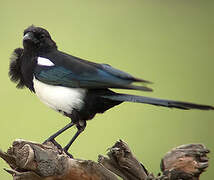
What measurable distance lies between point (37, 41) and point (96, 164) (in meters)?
0.69

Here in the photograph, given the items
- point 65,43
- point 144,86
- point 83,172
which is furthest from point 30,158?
point 65,43

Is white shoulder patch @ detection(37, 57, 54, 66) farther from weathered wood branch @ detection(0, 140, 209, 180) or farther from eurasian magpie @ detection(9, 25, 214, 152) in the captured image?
weathered wood branch @ detection(0, 140, 209, 180)

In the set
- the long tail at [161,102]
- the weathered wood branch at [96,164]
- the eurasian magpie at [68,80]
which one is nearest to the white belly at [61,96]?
the eurasian magpie at [68,80]

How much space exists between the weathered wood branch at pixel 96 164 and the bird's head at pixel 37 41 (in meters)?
0.59

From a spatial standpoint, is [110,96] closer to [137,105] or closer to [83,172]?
[83,172]

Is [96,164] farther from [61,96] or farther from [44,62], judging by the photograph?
[44,62]

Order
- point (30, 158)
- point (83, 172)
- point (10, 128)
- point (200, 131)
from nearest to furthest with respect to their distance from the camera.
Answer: point (30, 158) < point (83, 172) < point (10, 128) < point (200, 131)

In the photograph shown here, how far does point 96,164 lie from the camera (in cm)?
234

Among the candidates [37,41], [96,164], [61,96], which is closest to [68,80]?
[61,96]

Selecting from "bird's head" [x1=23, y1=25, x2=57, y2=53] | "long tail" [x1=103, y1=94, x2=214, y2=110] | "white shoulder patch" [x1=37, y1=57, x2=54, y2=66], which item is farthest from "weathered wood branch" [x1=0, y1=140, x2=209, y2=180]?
"bird's head" [x1=23, y1=25, x2=57, y2=53]

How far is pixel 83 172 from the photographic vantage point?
2312 millimetres

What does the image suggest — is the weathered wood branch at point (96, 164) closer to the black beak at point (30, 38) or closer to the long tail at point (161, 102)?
the long tail at point (161, 102)

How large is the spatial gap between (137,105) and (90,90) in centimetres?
209

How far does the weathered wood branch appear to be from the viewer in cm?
220
